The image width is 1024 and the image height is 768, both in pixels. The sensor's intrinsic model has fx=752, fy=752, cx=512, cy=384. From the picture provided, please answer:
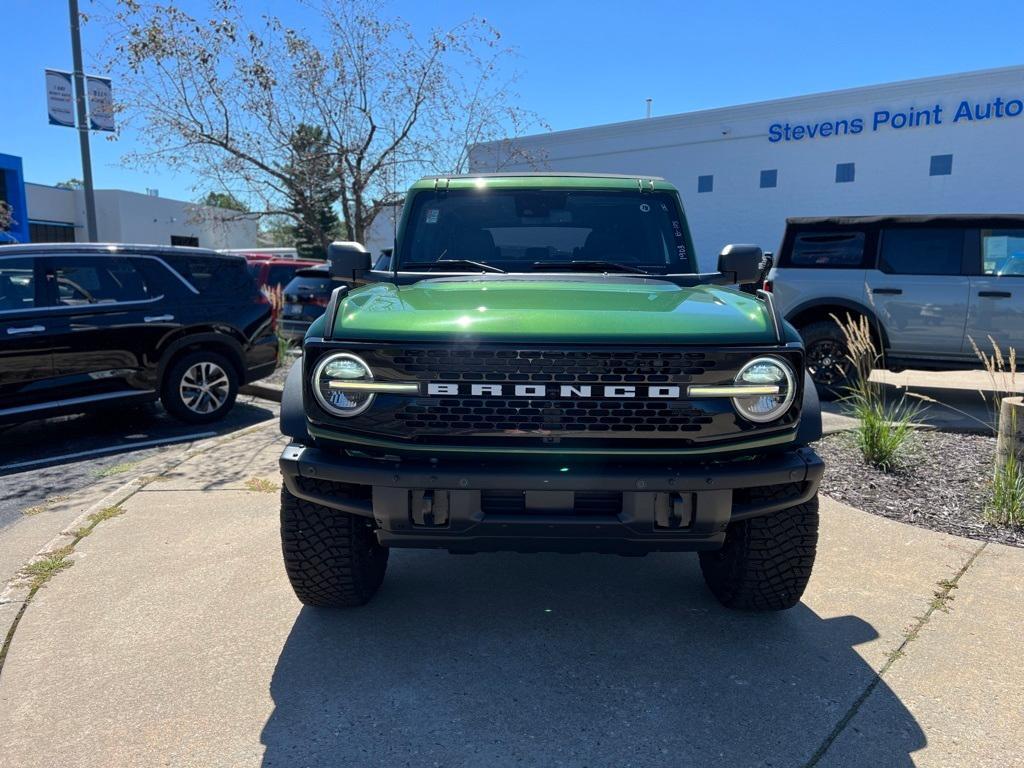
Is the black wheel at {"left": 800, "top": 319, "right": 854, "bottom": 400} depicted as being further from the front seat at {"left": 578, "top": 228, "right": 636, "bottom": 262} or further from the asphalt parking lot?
the asphalt parking lot

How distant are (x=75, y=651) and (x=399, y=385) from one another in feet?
5.86

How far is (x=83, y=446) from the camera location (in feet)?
21.5

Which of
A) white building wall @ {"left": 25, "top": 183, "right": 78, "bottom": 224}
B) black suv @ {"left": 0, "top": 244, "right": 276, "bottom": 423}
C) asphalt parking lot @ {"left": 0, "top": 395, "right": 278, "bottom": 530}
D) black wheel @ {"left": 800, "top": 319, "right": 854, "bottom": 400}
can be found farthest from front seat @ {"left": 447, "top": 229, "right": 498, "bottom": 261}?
white building wall @ {"left": 25, "top": 183, "right": 78, "bottom": 224}

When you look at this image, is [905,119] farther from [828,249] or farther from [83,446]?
[83,446]

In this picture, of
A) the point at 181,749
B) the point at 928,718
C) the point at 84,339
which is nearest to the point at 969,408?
the point at 928,718

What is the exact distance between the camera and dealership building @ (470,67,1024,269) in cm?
1669

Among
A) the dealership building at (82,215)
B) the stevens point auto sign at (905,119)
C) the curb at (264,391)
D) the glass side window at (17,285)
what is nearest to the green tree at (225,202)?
the curb at (264,391)

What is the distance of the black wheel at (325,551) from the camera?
9.78 feet

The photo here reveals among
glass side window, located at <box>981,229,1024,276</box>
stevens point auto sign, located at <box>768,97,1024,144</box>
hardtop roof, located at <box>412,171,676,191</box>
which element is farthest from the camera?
stevens point auto sign, located at <box>768,97,1024,144</box>

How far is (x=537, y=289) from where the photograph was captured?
314cm

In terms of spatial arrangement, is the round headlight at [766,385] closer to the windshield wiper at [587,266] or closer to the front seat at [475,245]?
the windshield wiper at [587,266]

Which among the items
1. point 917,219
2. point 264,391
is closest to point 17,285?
point 264,391

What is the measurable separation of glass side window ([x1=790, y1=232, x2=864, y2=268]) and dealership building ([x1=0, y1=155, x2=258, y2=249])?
24077 mm

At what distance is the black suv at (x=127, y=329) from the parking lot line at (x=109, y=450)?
366mm
